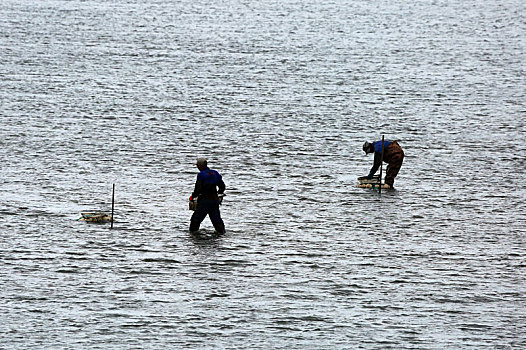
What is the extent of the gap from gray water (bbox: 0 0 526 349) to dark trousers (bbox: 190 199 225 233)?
0.34 metres

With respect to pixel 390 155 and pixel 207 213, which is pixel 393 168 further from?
pixel 207 213

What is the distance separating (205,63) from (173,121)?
68.2 ft

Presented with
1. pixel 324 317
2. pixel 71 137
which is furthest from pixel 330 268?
pixel 71 137

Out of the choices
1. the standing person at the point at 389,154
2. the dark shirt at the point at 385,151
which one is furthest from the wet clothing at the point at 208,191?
the dark shirt at the point at 385,151

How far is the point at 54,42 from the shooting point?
72.4m

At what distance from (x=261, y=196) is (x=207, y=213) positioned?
6.37 meters

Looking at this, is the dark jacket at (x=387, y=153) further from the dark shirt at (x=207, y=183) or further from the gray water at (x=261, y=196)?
the dark shirt at (x=207, y=183)

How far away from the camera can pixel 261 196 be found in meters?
29.9

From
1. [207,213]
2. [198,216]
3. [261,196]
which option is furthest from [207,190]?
[261,196]

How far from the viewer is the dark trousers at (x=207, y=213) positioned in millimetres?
23312

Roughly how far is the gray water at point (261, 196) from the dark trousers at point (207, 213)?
0.34m

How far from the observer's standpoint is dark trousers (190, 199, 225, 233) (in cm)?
2331

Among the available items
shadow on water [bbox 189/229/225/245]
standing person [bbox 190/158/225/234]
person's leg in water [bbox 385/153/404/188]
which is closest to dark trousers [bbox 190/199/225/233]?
standing person [bbox 190/158/225/234]

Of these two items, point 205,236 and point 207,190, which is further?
point 205,236
